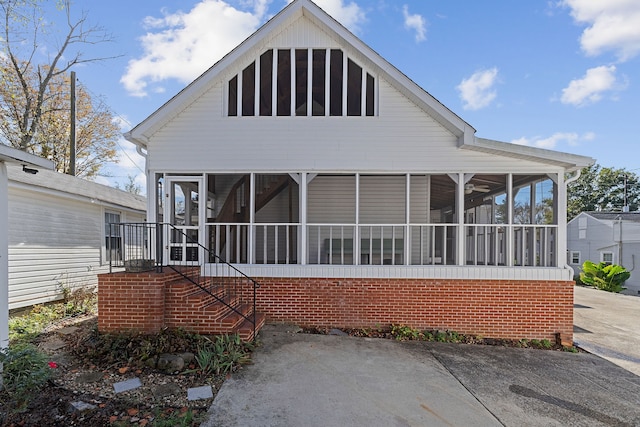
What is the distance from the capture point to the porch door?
7.75 m

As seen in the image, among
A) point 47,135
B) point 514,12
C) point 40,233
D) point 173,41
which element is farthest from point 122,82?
point 514,12

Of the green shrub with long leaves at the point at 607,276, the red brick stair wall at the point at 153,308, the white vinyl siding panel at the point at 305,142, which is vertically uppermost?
the white vinyl siding panel at the point at 305,142

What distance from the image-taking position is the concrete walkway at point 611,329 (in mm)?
6824

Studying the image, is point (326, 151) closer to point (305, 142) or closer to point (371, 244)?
point (305, 142)

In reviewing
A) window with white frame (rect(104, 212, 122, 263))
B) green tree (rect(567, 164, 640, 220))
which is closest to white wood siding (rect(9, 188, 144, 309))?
window with white frame (rect(104, 212, 122, 263))

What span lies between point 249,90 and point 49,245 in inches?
273

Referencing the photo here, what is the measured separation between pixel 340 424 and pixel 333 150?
216 inches

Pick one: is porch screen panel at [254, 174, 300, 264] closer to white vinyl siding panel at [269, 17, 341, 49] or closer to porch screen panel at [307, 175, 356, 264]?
porch screen panel at [307, 175, 356, 264]

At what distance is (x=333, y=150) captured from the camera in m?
7.70

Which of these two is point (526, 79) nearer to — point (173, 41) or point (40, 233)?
point (173, 41)

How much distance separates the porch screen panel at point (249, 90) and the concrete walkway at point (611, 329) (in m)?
9.18

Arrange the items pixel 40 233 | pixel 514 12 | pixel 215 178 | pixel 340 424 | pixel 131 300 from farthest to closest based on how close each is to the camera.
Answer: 1. pixel 514 12
2. pixel 215 178
3. pixel 40 233
4. pixel 131 300
5. pixel 340 424

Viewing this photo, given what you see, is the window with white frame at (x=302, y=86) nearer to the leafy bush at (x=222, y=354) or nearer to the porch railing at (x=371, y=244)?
the porch railing at (x=371, y=244)

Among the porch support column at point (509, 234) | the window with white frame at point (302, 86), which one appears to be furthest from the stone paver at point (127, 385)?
the porch support column at point (509, 234)
